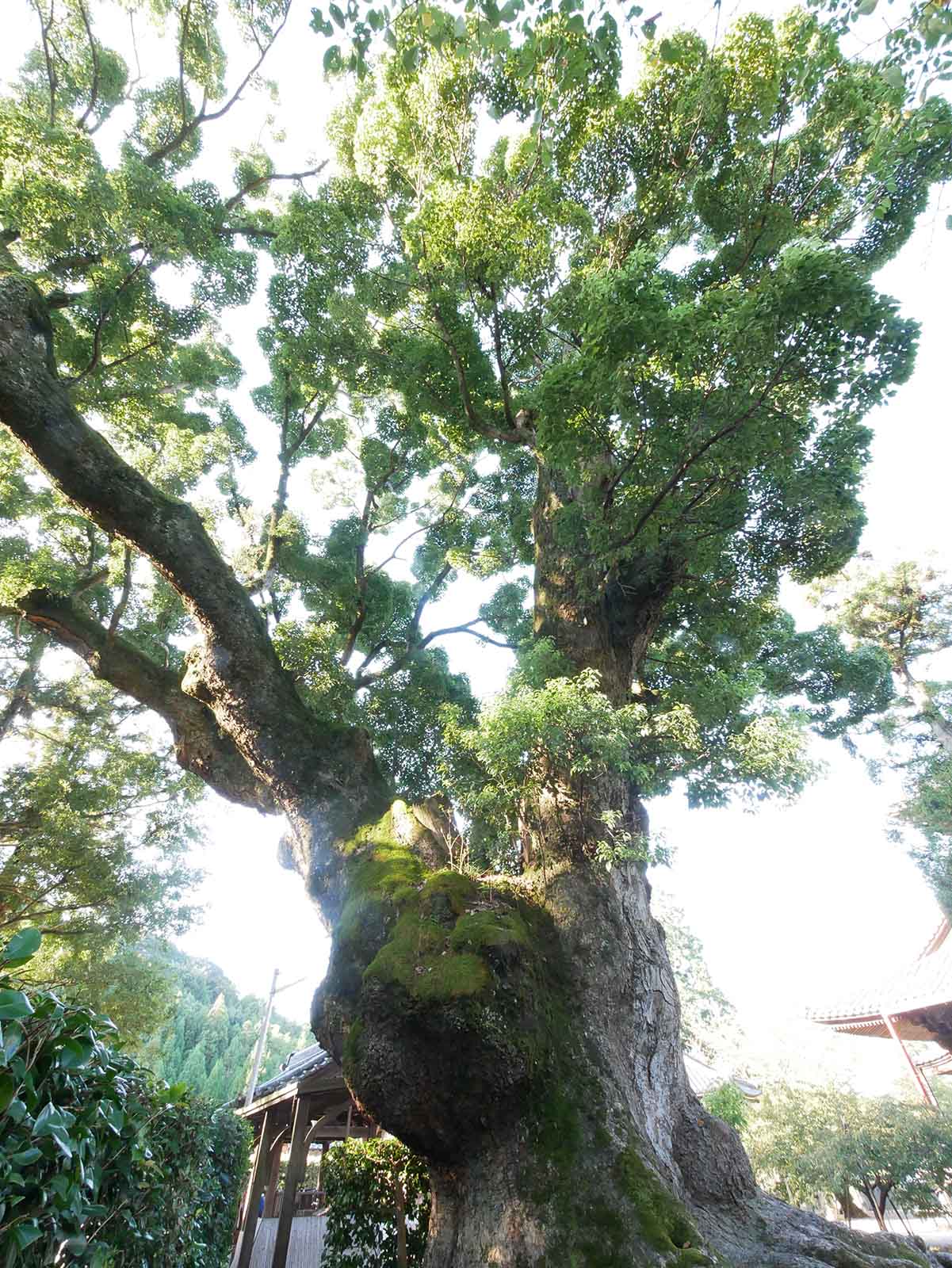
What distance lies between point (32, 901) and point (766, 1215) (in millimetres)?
9994

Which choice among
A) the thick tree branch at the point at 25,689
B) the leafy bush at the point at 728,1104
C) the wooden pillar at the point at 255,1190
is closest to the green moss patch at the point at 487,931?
the leafy bush at the point at 728,1104

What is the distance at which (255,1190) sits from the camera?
9.15 metres

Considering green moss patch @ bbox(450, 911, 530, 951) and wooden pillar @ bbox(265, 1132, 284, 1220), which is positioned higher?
green moss patch @ bbox(450, 911, 530, 951)

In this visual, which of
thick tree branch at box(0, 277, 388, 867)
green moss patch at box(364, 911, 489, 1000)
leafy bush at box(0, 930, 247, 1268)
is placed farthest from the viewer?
thick tree branch at box(0, 277, 388, 867)

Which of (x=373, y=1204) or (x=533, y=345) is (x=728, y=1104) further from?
(x=533, y=345)

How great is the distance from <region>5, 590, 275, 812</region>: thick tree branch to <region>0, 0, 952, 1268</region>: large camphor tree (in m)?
0.04

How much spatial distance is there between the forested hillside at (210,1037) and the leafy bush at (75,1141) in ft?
70.7

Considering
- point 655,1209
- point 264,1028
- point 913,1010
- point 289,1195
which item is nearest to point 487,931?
point 655,1209

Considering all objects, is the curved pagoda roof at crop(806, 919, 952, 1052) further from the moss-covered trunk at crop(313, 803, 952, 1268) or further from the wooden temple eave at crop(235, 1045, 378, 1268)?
the wooden temple eave at crop(235, 1045, 378, 1268)

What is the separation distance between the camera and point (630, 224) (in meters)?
5.94

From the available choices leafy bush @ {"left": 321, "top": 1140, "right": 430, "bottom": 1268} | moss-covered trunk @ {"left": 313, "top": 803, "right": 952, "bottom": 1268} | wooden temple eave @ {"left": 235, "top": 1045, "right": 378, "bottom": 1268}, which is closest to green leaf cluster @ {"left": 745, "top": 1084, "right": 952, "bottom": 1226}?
moss-covered trunk @ {"left": 313, "top": 803, "right": 952, "bottom": 1268}

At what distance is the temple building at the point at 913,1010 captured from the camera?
30.0 ft

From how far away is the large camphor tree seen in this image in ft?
11.7

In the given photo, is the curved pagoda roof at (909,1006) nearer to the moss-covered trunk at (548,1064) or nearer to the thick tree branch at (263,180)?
the moss-covered trunk at (548,1064)
